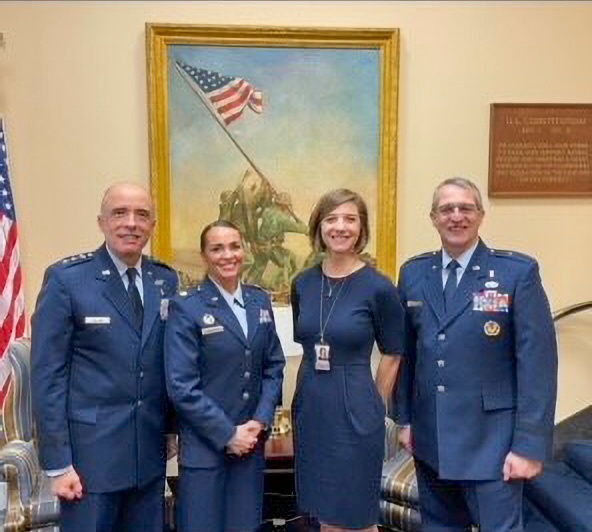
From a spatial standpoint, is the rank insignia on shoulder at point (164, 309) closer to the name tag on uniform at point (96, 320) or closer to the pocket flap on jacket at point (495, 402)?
the name tag on uniform at point (96, 320)

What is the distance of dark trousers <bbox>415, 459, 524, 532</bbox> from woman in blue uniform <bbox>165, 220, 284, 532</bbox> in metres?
0.51

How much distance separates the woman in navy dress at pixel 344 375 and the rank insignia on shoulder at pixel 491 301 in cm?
23

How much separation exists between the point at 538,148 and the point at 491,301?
165 cm

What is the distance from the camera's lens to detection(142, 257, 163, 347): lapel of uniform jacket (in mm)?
2061

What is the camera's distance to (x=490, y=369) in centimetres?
205

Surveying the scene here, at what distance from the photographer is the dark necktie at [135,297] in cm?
205

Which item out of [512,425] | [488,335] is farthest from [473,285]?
[512,425]

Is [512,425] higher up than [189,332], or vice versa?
[189,332]

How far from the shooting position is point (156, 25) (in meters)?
3.20

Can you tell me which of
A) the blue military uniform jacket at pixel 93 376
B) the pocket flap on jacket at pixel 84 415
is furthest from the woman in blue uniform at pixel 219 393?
the pocket flap on jacket at pixel 84 415

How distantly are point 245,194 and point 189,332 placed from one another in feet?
4.51

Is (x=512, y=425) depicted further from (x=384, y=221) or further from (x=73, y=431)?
(x=384, y=221)

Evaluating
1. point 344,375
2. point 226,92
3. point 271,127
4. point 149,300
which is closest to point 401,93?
point 271,127

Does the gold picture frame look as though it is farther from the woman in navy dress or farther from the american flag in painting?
the woman in navy dress
